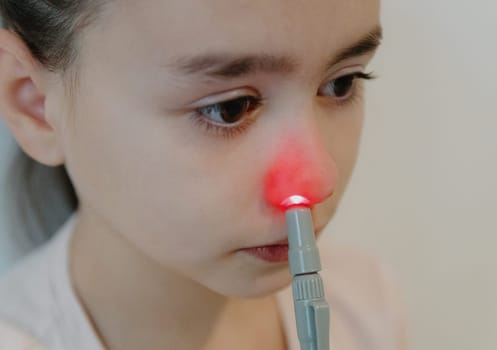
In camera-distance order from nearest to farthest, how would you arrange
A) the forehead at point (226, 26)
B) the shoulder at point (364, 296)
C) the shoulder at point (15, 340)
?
the forehead at point (226, 26) < the shoulder at point (15, 340) < the shoulder at point (364, 296)

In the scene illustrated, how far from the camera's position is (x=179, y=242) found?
0.55 metres

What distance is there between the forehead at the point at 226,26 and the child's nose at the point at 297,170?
0.06m

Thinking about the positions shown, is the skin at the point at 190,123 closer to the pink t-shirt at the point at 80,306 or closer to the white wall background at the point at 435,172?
the pink t-shirt at the point at 80,306

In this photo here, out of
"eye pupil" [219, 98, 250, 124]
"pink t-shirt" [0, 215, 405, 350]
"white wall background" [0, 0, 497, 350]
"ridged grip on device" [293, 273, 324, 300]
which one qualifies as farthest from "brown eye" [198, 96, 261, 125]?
"white wall background" [0, 0, 497, 350]

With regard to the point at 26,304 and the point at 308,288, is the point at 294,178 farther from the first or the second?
the point at 26,304

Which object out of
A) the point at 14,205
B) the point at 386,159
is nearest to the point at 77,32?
the point at 14,205

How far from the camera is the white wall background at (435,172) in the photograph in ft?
3.14

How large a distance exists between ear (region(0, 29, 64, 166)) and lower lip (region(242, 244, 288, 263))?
172mm

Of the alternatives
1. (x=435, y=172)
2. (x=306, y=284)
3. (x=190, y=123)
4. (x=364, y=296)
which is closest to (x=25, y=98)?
(x=190, y=123)

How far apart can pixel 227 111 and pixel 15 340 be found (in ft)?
0.89

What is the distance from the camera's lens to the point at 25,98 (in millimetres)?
590

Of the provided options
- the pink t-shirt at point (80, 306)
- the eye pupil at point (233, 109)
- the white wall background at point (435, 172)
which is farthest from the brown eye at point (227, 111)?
the white wall background at point (435, 172)

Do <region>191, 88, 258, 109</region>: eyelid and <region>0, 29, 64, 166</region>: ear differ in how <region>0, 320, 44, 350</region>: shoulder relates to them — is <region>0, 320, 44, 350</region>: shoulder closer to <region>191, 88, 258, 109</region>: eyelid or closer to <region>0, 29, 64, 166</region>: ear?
<region>0, 29, 64, 166</region>: ear

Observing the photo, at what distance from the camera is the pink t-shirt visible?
64cm
